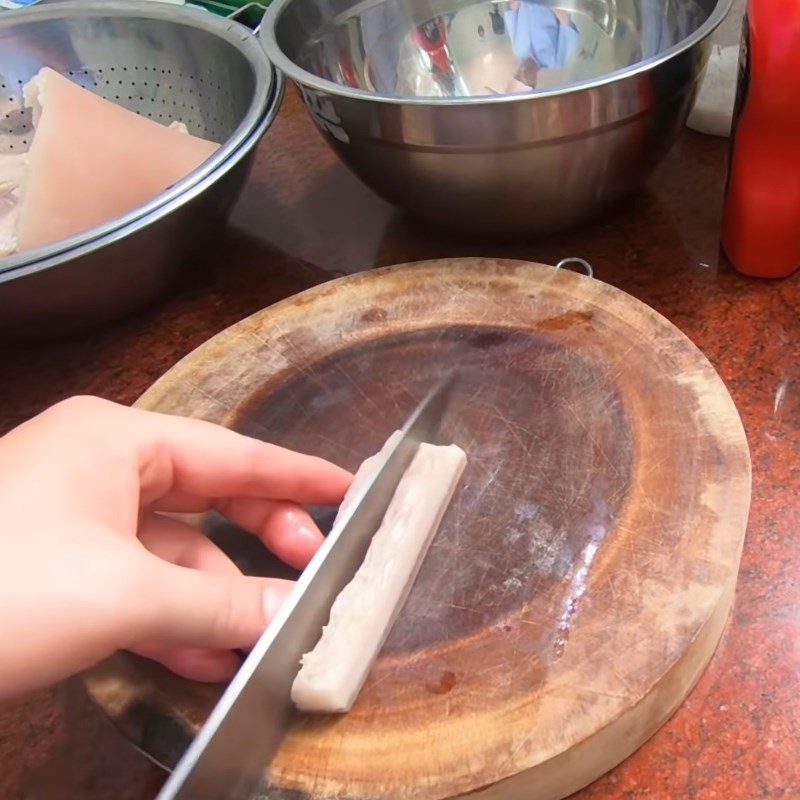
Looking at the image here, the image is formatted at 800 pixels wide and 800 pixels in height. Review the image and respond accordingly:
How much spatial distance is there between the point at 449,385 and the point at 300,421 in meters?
0.14

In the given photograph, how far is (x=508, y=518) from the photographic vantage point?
608mm

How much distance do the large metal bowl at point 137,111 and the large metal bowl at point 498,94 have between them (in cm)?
11

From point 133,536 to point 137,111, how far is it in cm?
84

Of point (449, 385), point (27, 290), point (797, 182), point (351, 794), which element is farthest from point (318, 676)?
point (797, 182)

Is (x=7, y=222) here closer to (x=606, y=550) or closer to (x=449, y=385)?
(x=449, y=385)

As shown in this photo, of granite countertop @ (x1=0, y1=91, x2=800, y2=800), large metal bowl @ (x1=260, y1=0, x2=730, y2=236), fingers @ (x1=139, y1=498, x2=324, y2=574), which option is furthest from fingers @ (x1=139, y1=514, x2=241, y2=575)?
large metal bowl @ (x1=260, y1=0, x2=730, y2=236)

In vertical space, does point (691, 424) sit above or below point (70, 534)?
below

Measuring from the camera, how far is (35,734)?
0.57 meters

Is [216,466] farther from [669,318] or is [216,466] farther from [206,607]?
[669,318]

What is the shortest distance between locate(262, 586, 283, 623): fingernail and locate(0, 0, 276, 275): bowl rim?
1.30 ft

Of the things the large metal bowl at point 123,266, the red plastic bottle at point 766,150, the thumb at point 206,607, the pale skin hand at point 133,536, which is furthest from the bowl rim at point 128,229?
the red plastic bottle at point 766,150

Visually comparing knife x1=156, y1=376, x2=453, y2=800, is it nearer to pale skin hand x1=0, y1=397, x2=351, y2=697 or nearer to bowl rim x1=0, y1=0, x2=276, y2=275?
pale skin hand x1=0, y1=397, x2=351, y2=697

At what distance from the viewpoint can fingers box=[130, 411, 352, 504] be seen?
1.76 ft

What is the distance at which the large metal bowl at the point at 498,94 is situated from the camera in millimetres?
704
